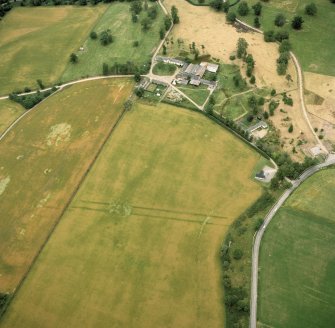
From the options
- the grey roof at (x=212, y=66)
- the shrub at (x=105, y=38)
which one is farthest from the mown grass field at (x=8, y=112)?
the grey roof at (x=212, y=66)

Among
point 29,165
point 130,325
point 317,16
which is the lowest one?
point 130,325

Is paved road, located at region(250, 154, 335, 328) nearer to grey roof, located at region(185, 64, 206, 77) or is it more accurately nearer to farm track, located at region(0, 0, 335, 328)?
farm track, located at region(0, 0, 335, 328)

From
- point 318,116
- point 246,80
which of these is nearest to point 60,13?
point 246,80

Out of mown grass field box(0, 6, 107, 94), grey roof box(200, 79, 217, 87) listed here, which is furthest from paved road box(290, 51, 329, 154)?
mown grass field box(0, 6, 107, 94)

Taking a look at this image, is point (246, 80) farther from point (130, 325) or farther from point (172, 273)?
point (130, 325)

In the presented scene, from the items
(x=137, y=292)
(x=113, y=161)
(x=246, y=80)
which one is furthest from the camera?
(x=246, y=80)

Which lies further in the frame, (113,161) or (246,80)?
(246,80)
